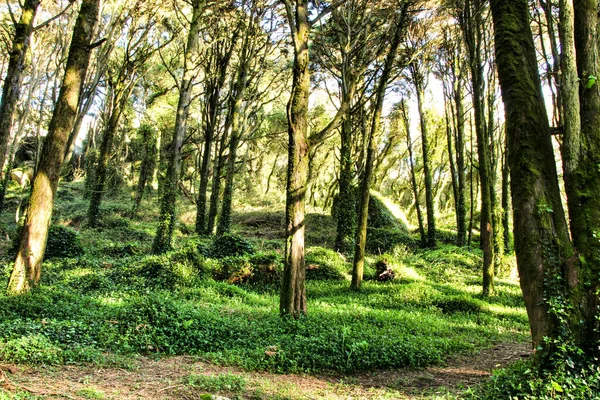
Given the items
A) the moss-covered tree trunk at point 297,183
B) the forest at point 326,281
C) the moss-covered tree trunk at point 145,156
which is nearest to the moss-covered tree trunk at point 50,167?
the forest at point 326,281

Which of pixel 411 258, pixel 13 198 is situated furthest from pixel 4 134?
pixel 13 198

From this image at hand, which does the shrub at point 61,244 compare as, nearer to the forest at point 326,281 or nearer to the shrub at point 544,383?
the forest at point 326,281

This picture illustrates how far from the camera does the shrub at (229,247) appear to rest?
45.7ft

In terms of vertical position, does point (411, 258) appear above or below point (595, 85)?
below

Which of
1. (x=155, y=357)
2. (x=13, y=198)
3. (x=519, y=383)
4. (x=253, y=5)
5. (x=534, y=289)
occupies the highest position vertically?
(x=253, y=5)

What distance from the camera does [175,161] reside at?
14.2 meters

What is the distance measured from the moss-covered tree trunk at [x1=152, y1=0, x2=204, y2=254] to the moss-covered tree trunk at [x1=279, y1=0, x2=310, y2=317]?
291 inches

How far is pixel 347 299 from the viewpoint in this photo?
33.2 feet

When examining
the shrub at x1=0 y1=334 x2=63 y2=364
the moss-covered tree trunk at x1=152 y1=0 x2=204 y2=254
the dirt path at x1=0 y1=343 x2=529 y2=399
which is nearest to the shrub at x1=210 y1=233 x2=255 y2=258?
the moss-covered tree trunk at x1=152 y1=0 x2=204 y2=254

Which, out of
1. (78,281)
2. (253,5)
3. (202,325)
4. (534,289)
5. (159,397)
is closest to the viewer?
(159,397)

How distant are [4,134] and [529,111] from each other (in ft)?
31.8

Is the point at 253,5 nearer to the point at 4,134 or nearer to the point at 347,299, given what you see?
the point at 4,134

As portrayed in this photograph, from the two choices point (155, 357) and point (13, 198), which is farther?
point (13, 198)

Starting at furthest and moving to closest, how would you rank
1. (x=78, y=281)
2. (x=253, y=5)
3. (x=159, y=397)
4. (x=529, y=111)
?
1. (x=253, y=5)
2. (x=78, y=281)
3. (x=529, y=111)
4. (x=159, y=397)
